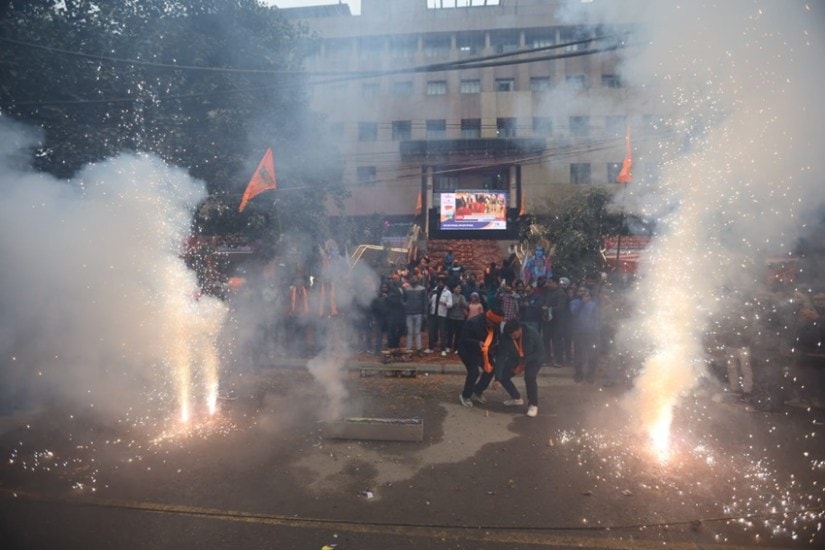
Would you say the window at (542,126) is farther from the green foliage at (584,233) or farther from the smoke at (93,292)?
the smoke at (93,292)

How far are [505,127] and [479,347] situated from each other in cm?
2059

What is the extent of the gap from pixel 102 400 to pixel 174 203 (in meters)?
3.36

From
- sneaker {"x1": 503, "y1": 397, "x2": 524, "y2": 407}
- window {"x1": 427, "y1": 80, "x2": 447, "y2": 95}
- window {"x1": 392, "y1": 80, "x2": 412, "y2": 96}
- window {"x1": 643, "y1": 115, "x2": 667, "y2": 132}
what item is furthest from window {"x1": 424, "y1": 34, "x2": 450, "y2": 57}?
sneaker {"x1": 503, "y1": 397, "x2": 524, "y2": 407}

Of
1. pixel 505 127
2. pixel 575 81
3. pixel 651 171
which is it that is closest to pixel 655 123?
pixel 651 171

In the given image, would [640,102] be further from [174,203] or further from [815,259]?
[174,203]

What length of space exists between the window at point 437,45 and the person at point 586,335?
21.1 m

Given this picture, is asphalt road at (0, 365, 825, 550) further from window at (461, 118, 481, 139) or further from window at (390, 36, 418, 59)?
window at (461, 118, 481, 139)

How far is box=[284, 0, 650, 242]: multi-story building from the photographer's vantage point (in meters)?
21.1

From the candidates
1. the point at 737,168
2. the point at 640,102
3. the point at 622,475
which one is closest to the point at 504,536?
the point at 622,475

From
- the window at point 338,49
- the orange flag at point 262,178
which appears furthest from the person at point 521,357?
the window at point 338,49

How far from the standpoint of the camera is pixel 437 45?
26.2 meters

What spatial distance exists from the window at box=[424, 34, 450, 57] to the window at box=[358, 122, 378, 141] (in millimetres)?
4725

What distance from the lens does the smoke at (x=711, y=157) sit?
4027 millimetres

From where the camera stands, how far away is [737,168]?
17.0ft
